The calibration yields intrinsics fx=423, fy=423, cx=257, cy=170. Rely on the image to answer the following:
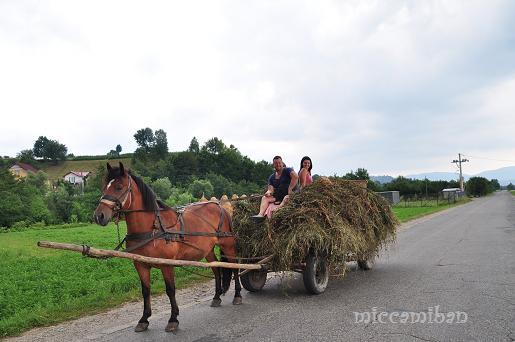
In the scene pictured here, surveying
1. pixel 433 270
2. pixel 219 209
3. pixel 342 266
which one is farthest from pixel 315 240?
pixel 433 270

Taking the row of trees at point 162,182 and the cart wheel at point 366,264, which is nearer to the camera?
the cart wheel at point 366,264

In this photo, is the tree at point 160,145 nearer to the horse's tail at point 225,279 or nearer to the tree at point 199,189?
the tree at point 199,189

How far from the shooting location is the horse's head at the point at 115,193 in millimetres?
5043

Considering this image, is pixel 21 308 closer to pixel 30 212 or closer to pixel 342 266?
pixel 342 266

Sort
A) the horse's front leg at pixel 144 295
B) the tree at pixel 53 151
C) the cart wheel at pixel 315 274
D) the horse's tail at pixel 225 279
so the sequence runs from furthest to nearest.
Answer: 1. the tree at pixel 53 151
2. the horse's tail at pixel 225 279
3. the cart wheel at pixel 315 274
4. the horse's front leg at pixel 144 295

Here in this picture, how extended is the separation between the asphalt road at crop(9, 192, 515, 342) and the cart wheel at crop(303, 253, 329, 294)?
147 mm

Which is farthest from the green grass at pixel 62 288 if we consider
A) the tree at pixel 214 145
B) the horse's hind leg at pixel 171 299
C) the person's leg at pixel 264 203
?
the tree at pixel 214 145

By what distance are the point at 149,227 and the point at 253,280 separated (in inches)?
104

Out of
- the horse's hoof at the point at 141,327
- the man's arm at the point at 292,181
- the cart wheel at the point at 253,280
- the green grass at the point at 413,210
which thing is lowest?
the horse's hoof at the point at 141,327

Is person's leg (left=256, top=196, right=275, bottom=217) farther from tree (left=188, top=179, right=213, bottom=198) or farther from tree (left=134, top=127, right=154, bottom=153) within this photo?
tree (left=134, top=127, right=154, bottom=153)

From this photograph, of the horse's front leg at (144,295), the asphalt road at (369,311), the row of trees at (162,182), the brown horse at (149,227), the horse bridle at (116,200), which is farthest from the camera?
the row of trees at (162,182)

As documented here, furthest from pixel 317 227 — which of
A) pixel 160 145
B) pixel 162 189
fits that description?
pixel 160 145

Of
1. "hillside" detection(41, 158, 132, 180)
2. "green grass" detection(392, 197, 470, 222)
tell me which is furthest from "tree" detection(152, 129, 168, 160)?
"green grass" detection(392, 197, 470, 222)

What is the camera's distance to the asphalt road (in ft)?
16.3
